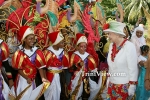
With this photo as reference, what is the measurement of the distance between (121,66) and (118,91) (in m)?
0.34

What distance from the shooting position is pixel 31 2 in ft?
16.3

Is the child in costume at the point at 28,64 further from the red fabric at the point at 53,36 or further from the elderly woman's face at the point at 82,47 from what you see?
the elderly woman's face at the point at 82,47

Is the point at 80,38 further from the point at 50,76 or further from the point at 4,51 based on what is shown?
the point at 4,51

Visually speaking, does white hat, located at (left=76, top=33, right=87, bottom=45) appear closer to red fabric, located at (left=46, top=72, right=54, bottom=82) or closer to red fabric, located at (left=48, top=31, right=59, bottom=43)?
Answer: red fabric, located at (left=48, top=31, right=59, bottom=43)

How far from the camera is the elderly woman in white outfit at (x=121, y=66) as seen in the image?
3754 millimetres

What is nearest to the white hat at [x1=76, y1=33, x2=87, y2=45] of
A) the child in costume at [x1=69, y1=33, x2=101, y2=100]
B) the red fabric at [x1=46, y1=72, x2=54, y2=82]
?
the child in costume at [x1=69, y1=33, x2=101, y2=100]

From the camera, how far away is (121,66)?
12.6ft

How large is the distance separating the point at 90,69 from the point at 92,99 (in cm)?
61

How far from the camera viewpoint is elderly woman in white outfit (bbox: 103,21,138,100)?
375 centimetres

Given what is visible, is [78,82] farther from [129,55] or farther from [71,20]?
[129,55]

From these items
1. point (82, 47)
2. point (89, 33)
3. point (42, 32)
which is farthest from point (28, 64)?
point (89, 33)

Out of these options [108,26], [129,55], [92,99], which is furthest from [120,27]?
[92,99]

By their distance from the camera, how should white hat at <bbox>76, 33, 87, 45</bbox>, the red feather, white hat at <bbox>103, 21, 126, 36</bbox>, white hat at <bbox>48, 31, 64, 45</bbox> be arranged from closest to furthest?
white hat at <bbox>103, 21, 126, 36</bbox>
white hat at <bbox>48, 31, 64, 45</bbox>
white hat at <bbox>76, 33, 87, 45</bbox>
the red feather

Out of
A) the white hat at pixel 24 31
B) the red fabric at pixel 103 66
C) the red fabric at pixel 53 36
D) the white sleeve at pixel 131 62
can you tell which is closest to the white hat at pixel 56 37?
the red fabric at pixel 53 36
